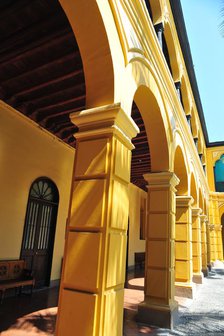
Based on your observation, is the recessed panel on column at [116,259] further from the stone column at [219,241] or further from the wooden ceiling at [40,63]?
the stone column at [219,241]

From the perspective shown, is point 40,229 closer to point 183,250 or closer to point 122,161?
point 183,250

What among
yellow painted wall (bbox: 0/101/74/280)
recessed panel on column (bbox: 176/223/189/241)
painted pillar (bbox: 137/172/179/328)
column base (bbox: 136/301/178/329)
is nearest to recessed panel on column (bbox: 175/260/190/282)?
recessed panel on column (bbox: 176/223/189/241)

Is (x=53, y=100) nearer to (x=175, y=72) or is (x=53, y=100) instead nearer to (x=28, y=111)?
(x=28, y=111)

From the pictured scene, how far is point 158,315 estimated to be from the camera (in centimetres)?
493

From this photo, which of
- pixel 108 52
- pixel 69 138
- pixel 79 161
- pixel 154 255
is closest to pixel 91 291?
pixel 79 161

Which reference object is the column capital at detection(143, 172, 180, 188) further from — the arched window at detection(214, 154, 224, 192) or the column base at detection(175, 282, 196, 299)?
the arched window at detection(214, 154, 224, 192)

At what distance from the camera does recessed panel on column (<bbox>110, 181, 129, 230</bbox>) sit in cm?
286

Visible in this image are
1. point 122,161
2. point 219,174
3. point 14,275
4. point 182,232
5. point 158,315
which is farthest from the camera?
point 219,174

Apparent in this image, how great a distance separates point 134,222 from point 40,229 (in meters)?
6.99

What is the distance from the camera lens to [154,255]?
5.35 meters

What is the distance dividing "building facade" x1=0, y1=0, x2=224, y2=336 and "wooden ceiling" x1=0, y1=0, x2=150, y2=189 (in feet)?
0.07

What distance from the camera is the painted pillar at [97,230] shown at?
2.58 meters

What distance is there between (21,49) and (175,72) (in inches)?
178

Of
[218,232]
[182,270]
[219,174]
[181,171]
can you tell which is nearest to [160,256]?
[182,270]
